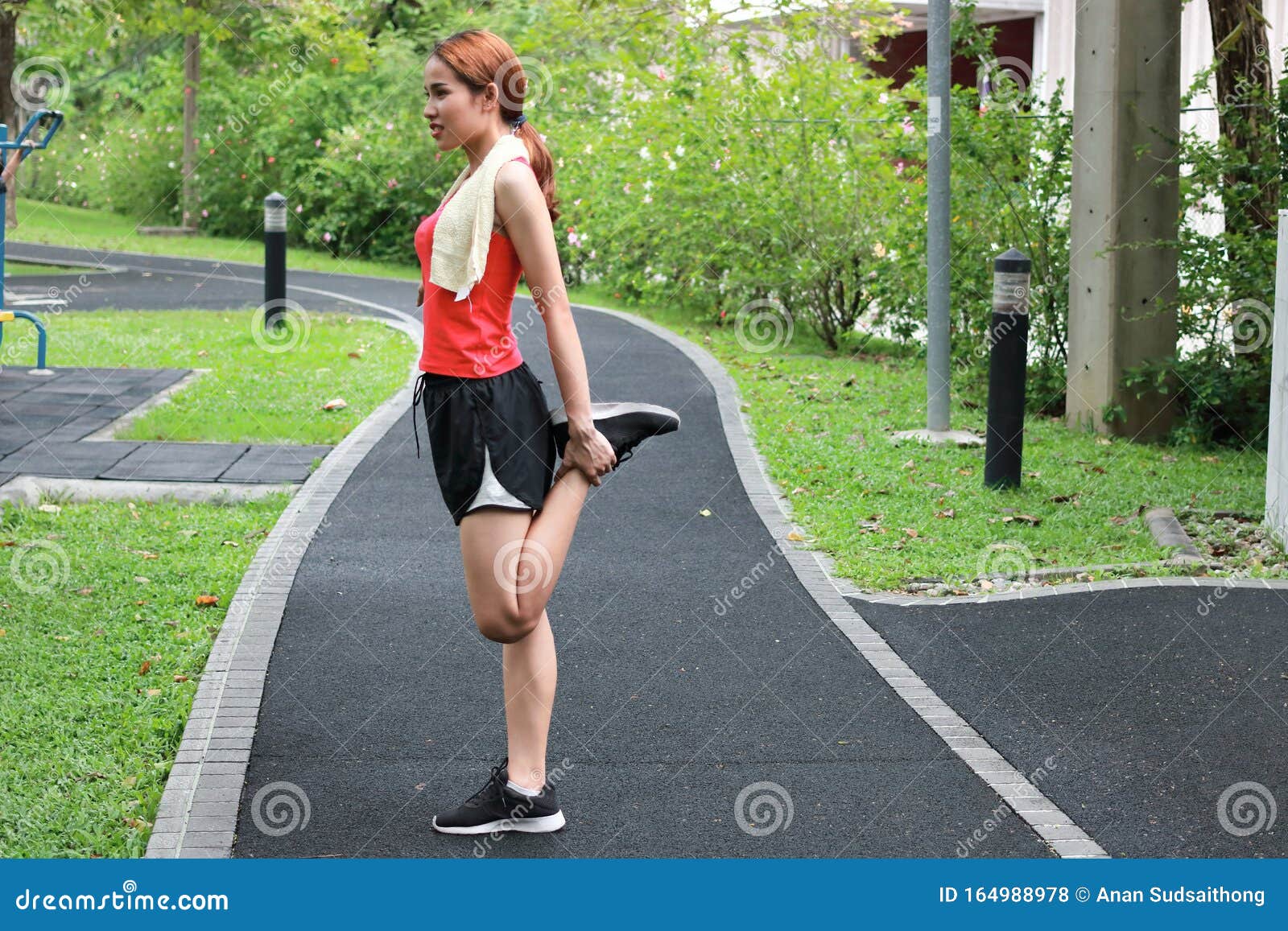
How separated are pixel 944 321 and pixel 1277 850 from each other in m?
6.44

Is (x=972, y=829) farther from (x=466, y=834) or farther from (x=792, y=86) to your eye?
(x=792, y=86)

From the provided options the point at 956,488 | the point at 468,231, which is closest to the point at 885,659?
the point at 468,231

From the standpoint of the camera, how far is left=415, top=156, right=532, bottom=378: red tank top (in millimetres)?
3846

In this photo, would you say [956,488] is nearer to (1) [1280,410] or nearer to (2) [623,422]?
(1) [1280,410]

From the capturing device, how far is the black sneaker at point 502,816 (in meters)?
4.20

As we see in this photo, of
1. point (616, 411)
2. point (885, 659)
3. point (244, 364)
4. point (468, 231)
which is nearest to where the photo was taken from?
point (468, 231)

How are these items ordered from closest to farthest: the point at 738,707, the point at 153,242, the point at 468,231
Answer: the point at 468,231, the point at 738,707, the point at 153,242

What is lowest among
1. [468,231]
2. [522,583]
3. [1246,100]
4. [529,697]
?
[529,697]

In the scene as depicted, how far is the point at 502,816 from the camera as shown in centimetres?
421

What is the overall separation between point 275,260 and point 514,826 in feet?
37.5

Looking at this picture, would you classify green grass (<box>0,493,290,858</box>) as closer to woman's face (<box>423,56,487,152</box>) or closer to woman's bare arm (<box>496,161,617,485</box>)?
woman's bare arm (<box>496,161,617,485</box>)

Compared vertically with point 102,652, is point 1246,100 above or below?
above

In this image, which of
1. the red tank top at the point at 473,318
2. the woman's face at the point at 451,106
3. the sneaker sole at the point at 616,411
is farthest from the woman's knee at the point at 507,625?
the woman's face at the point at 451,106

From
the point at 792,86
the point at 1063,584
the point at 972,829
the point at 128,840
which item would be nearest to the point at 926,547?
the point at 1063,584
